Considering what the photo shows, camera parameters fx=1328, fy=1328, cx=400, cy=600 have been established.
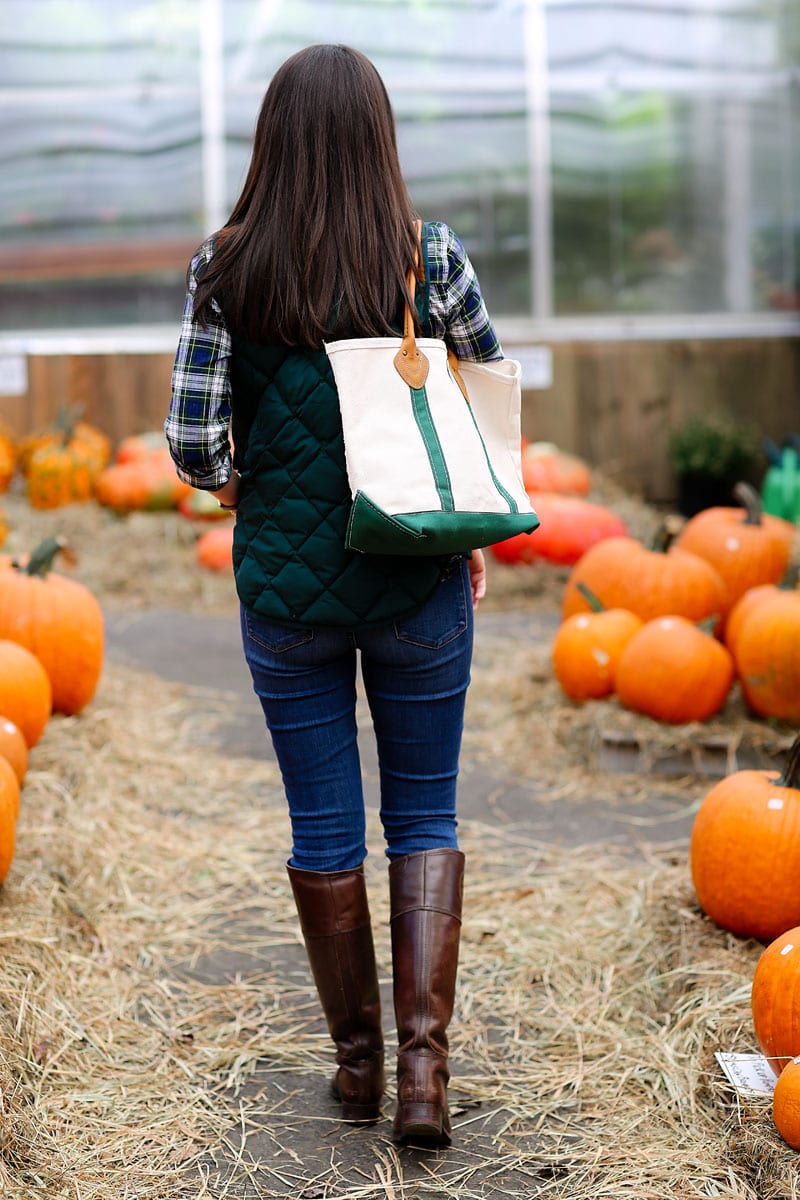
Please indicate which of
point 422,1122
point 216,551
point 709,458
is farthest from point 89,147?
point 422,1122

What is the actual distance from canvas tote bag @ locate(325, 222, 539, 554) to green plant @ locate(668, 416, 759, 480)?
20.2ft

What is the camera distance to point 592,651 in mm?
4176

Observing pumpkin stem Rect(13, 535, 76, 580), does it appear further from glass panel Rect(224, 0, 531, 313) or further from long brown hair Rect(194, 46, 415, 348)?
glass panel Rect(224, 0, 531, 313)

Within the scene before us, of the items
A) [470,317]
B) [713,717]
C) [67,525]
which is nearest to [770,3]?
[67,525]

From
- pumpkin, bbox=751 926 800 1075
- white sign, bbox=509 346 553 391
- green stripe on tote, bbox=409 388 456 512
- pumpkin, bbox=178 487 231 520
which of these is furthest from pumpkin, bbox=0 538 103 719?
white sign, bbox=509 346 553 391

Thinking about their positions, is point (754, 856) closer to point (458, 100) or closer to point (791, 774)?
point (791, 774)

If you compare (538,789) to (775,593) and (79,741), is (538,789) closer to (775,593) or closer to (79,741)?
(775,593)

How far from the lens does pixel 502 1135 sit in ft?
7.02

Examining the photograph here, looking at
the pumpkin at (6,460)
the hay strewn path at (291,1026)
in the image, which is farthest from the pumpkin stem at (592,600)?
the pumpkin at (6,460)

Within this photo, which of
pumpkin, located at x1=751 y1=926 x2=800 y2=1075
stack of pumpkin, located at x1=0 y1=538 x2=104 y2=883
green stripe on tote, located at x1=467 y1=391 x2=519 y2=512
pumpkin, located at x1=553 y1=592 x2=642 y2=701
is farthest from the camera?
pumpkin, located at x1=553 y1=592 x2=642 y2=701

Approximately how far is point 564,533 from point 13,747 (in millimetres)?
3862

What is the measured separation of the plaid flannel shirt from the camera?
1924mm

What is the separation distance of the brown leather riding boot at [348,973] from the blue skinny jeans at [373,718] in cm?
4

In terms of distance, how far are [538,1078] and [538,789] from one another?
61.0 inches
